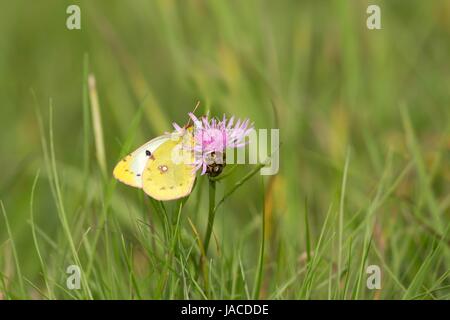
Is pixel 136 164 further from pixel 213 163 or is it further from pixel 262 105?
pixel 262 105

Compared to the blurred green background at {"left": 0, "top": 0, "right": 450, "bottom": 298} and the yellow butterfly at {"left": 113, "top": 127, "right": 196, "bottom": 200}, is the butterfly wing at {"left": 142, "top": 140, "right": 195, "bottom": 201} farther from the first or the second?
the blurred green background at {"left": 0, "top": 0, "right": 450, "bottom": 298}

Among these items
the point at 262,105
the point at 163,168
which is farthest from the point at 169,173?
the point at 262,105

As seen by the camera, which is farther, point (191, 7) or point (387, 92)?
point (191, 7)

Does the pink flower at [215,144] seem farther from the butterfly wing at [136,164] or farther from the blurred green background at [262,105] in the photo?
the blurred green background at [262,105]

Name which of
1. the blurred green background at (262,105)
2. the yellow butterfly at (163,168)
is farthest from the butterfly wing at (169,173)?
the blurred green background at (262,105)

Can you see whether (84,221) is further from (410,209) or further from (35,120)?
(35,120)
